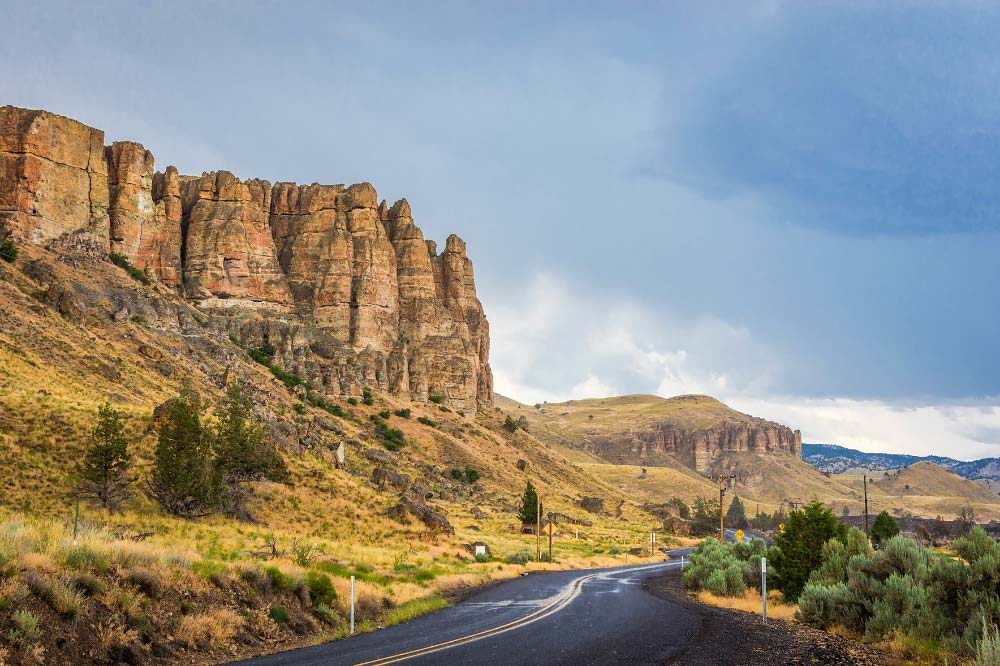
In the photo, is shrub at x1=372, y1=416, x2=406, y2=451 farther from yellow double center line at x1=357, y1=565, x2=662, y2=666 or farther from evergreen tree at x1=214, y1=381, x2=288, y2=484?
yellow double center line at x1=357, y1=565, x2=662, y2=666

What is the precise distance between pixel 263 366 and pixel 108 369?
124 feet

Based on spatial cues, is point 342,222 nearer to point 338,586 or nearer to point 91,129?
point 91,129

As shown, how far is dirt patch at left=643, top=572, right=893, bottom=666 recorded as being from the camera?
459 inches

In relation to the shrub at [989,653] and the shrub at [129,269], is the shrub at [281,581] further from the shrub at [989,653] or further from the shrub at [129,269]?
the shrub at [129,269]

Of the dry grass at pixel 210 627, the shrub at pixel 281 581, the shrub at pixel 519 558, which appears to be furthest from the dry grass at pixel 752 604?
the shrub at pixel 519 558

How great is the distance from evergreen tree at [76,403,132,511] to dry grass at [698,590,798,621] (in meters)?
28.7

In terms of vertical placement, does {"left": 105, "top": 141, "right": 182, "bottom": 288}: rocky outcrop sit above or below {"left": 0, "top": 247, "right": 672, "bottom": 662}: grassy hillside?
above

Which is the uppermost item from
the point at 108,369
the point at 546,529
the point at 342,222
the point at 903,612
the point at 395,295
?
the point at 342,222

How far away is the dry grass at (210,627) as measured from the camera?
13.2m

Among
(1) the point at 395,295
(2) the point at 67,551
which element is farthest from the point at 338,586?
(1) the point at 395,295

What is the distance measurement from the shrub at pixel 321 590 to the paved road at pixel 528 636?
207 centimetres

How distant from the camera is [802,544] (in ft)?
73.7

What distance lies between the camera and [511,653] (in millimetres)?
12430

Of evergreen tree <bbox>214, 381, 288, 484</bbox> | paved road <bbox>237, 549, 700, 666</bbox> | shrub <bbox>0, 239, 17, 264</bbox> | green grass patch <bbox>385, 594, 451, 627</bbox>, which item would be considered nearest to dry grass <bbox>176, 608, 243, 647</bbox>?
paved road <bbox>237, 549, 700, 666</bbox>
